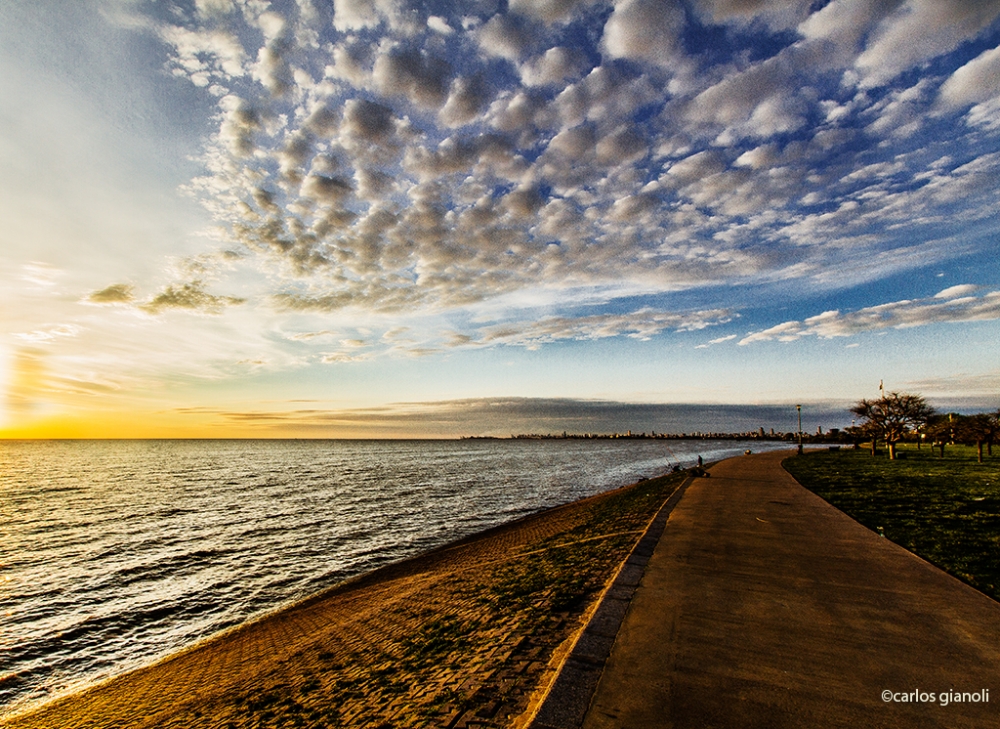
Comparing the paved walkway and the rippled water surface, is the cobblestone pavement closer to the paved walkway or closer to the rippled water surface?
the paved walkway

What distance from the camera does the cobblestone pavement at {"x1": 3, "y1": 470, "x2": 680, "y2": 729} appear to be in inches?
216

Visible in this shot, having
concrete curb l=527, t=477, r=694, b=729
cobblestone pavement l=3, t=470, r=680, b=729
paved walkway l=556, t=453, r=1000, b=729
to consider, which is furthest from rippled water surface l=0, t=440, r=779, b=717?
paved walkway l=556, t=453, r=1000, b=729

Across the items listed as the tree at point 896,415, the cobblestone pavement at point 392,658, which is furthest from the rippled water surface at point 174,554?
the tree at point 896,415

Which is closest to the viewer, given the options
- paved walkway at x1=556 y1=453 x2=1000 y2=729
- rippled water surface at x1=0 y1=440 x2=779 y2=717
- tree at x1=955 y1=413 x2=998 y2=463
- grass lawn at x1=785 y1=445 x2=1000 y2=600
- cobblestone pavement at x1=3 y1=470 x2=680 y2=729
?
paved walkway at x1=556 y1=453 x2=1000 y2=729

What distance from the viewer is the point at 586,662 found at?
16.9 ft

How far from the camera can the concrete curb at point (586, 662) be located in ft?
13.8

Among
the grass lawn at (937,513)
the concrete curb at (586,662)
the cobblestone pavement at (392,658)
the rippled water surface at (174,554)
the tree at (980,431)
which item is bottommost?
the rippled water surface at (174,554)

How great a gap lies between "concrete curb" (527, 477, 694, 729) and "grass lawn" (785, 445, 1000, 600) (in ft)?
18.5

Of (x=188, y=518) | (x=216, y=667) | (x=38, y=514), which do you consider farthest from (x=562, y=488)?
(x=38, y=514)

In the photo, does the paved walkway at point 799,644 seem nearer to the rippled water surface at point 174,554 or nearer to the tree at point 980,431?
the rippled water surface at point 174,554

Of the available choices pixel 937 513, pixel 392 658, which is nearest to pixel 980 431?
pixel 937 513

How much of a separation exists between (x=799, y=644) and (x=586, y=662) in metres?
2.70

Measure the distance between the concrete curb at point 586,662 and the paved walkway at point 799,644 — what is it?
0.12 meters

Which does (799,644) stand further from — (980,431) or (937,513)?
(980,431)
